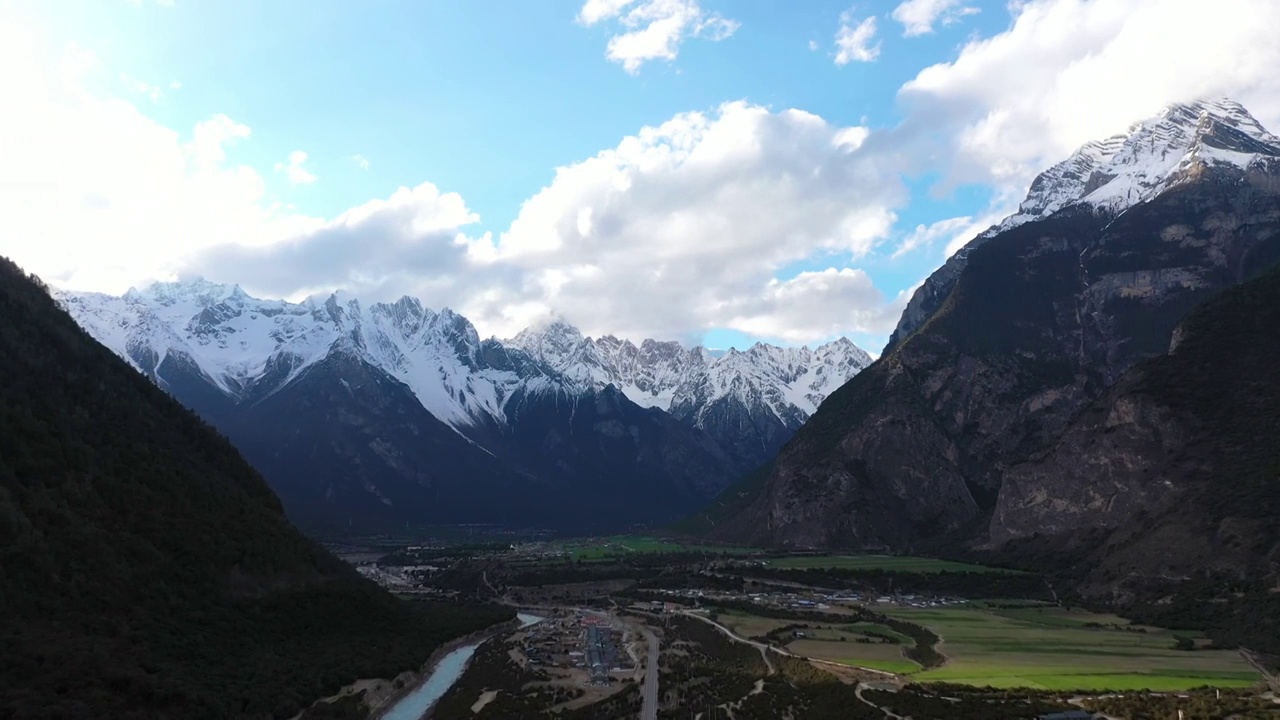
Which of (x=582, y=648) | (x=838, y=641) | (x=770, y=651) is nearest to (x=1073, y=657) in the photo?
(x=838, y=641)

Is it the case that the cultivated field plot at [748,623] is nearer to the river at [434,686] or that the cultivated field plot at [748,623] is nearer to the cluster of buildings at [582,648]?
the cluster of buildings at [582,648]

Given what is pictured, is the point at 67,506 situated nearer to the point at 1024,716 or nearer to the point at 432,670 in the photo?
the point at 432,670

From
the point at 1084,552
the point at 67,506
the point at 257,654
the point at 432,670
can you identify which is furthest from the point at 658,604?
the point at 67,506

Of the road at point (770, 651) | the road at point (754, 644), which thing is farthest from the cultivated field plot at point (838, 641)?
the road at point (754, 644)

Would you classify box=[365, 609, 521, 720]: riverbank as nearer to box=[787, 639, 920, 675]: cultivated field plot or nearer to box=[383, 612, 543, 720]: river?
box=[383, 612, 543, 720]: river

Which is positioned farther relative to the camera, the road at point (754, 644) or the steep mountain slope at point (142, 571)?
the road at point (754, 644)

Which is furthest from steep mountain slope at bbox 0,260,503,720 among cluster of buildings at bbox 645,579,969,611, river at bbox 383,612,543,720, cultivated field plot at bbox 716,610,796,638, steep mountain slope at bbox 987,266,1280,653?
steep mountain slope at bbox 987,266,1280,653
